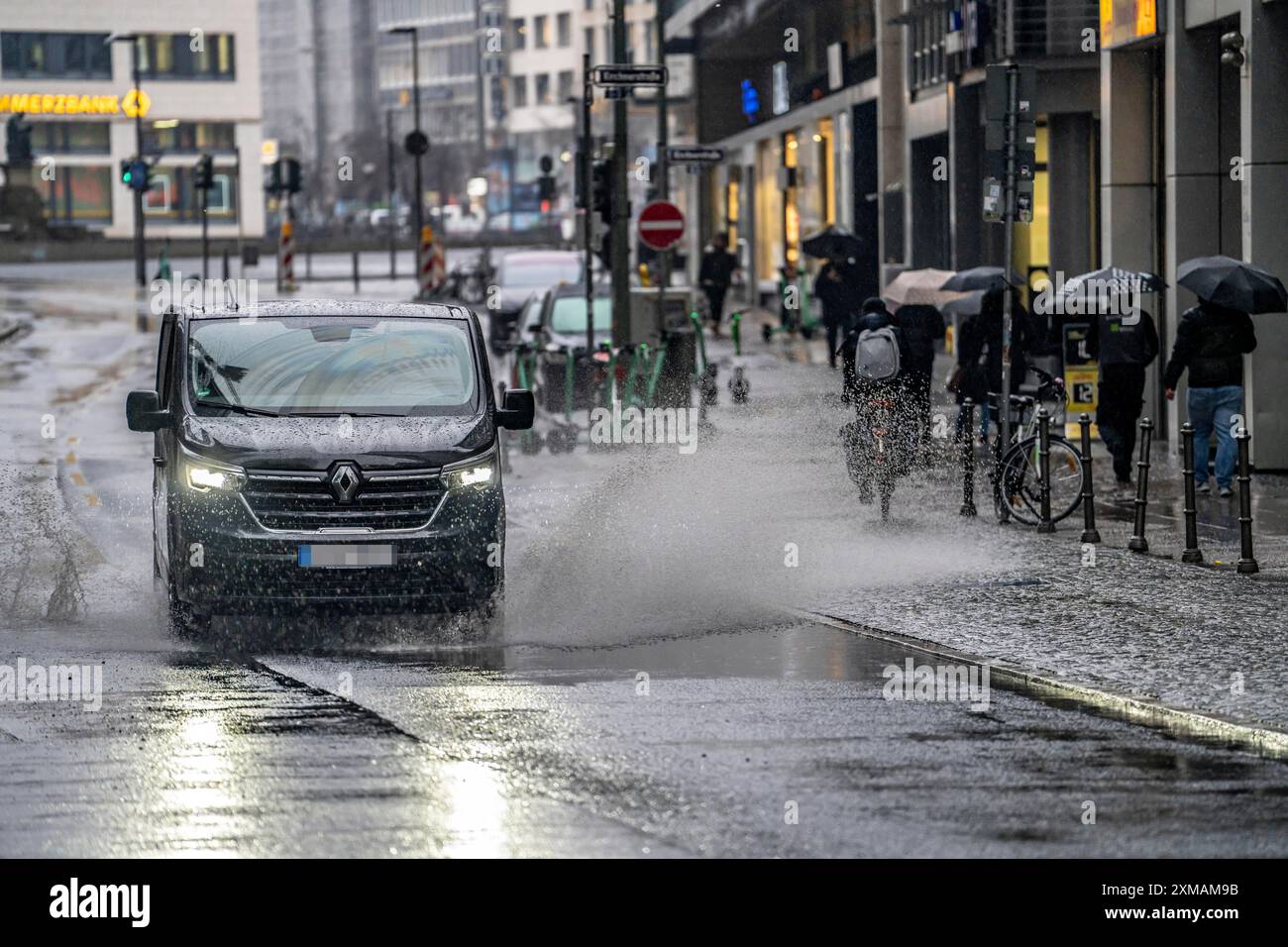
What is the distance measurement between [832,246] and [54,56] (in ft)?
260

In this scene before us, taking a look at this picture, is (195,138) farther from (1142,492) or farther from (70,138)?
(1142,492)

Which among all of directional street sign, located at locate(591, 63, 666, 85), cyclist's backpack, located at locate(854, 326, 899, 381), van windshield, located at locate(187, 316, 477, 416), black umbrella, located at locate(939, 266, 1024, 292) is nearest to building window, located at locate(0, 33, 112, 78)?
directional street sign, located at locate(591, 63, 666, 85)

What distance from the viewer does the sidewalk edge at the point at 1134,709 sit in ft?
29.8

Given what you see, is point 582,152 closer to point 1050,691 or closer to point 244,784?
point 1050,691

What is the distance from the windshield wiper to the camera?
12.3 meters

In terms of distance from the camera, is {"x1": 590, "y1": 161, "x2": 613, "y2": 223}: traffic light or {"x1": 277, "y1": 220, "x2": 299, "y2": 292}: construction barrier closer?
{"x1": 590, "y1": 161, "x2": 613, "y2": 223}: traffic light

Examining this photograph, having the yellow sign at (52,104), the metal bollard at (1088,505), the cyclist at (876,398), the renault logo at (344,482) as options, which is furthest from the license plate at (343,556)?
the yellow sign at (52,104)

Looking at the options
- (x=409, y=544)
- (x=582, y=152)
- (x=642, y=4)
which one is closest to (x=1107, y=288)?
(x=409, y=544)

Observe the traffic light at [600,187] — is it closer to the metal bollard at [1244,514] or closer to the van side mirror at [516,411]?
the metal bollard at [1244,514]

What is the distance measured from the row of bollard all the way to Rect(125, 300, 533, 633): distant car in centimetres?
424

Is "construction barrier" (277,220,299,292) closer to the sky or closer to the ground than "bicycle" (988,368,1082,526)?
closer to the sky

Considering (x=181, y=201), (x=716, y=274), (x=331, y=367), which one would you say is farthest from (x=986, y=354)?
(x=181, y=201)

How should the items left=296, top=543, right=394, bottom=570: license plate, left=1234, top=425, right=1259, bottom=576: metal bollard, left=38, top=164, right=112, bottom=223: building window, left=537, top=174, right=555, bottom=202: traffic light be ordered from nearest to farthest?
1. left=296, top=543, right=394, bottom=570: license plate
2. left=1234, top=425, right=1259, bottom=576: metal bollard
3. left=537, top=174, right=555, bottom=202: traffic light
4. left=38, top=164, right=112, bottom=223: building window

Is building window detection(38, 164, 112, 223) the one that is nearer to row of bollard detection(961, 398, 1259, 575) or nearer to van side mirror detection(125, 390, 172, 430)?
row of bollard detection(961, 398, 1259, 575)
